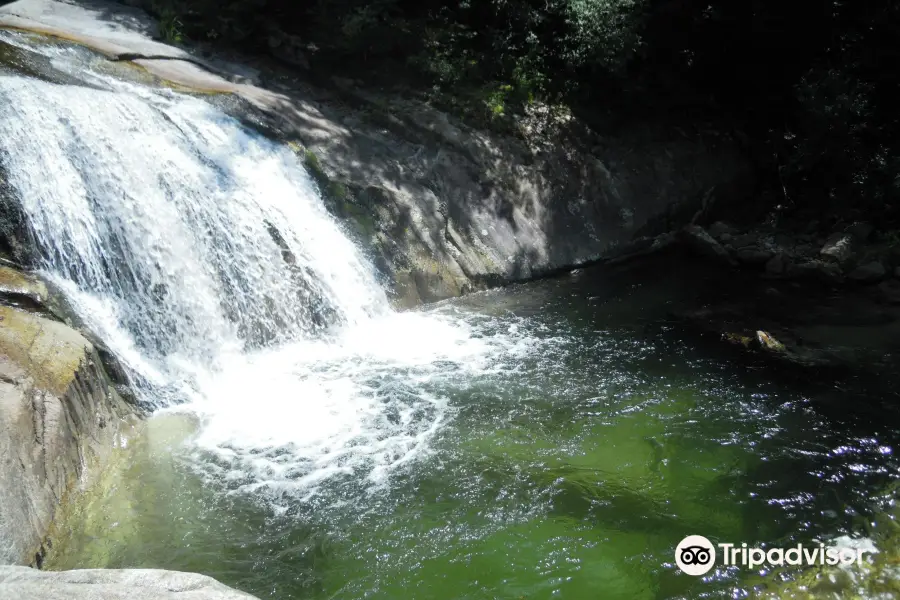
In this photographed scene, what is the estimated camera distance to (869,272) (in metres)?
9.45

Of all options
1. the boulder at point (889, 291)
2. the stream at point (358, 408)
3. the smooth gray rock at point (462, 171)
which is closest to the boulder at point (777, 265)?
the boulder at point (889, 291)

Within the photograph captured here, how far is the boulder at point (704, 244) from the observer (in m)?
10.6

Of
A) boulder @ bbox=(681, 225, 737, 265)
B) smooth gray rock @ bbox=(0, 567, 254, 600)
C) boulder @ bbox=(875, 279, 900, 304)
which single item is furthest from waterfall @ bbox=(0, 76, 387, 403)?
boulder @ bbox=(875, 279, 900, 304)

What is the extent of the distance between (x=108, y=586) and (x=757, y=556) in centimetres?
377

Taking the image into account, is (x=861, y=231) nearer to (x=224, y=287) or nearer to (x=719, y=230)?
(x=719, y=230)

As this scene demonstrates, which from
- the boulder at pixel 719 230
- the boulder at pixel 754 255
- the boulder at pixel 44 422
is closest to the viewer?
the boulder at pixel 44 422

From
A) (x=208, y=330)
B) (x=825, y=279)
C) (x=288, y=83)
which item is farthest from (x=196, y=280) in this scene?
(x=825, y=279)

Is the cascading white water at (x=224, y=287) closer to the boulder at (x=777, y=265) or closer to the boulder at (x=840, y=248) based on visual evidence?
the boulder at (x=777, y=265)

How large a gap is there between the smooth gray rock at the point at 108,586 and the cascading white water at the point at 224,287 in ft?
6.69

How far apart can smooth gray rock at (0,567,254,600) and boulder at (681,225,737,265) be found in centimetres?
938

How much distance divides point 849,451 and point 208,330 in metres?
5.95

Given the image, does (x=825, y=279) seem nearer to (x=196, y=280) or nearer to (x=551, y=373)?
(x=551, y=373)

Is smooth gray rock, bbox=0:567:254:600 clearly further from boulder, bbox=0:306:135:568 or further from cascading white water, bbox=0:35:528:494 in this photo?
cascading white water, bbox=0:35:528:494

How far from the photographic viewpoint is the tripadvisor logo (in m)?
4.33
